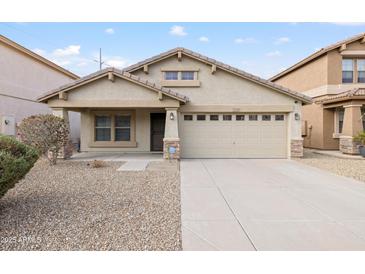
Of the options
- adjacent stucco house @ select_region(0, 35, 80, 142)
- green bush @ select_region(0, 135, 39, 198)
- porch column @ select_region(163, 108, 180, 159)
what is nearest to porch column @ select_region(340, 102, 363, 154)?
porch column @ select_region(163, 108, 180, 159)

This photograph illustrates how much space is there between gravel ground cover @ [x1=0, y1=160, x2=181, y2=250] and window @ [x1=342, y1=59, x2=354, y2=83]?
48.7 feet

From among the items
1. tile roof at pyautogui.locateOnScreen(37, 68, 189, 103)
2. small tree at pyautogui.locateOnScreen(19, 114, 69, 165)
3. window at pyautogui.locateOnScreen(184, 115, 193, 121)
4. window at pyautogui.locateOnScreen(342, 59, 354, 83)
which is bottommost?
small tree at pyautogui.locateOnScreen(19, 114, 69, 165)

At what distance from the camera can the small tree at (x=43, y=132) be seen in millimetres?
9422

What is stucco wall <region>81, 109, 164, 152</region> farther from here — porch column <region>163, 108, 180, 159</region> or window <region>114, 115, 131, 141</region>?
porch column <region>163, 108, 180, 159</region>

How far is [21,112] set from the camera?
1536cm

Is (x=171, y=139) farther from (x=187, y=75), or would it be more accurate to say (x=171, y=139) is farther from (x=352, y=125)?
(x=352, y=125)

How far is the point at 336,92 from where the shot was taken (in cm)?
1580

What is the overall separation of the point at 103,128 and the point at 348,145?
47.5ft

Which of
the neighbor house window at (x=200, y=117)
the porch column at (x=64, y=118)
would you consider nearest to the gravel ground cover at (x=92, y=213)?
the porch column at (x=64, y=118)

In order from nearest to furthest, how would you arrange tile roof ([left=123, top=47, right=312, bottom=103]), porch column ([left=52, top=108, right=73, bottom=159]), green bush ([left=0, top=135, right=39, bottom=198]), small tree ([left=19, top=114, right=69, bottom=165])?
green bush ([left=0, top=135, right=39, bottom=198]) < small tree ([left=19, top=114, right=69, bottom=165]) < porch column ([left=52, top=108, right=73, bottom=159]) < tile roof ([left=123, top=47, right=312, bottom=103])

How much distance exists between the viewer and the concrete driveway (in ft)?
12.0

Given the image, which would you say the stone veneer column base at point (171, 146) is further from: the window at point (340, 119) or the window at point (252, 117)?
the window at point (340, 119)
